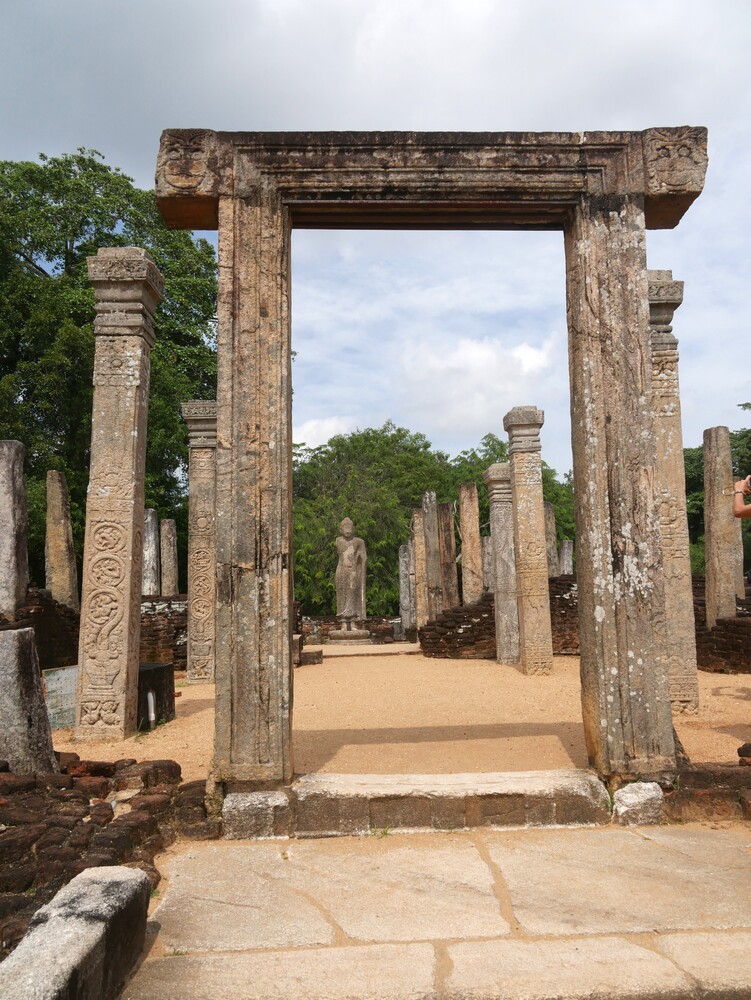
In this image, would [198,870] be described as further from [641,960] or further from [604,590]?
[604,590]

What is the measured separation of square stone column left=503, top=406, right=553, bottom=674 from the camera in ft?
35.4

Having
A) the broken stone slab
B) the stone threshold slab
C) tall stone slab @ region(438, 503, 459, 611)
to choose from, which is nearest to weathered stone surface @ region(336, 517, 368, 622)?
tall stone slab @ region(438, 503, 459, 611)

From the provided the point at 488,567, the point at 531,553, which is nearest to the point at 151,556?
the point at 488,567

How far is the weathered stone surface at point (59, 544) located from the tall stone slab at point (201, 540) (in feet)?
9.02

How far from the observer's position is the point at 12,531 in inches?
245

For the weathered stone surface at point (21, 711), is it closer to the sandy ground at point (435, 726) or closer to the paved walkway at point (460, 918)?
the sandy ground at point (435, 726)

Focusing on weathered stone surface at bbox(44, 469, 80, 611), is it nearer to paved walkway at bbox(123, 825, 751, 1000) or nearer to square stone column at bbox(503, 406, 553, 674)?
square stone column at bbox(503, 406, 553, 674)

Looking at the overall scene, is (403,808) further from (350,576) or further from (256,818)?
(350,576)

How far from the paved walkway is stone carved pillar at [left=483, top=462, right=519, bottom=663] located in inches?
338

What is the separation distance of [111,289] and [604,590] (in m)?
5.42

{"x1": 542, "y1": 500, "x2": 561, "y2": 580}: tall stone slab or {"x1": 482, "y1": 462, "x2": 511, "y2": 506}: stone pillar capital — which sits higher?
{"x1": 482, "y1": 462, "x2": 511, "y2": 506}: stone pillar capital

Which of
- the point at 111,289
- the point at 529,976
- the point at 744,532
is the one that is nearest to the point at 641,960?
the point at 529,976

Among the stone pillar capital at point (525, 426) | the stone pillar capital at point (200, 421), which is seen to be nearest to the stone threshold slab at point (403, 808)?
the stone pillar capital at point (525, 426)

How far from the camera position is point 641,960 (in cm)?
230
